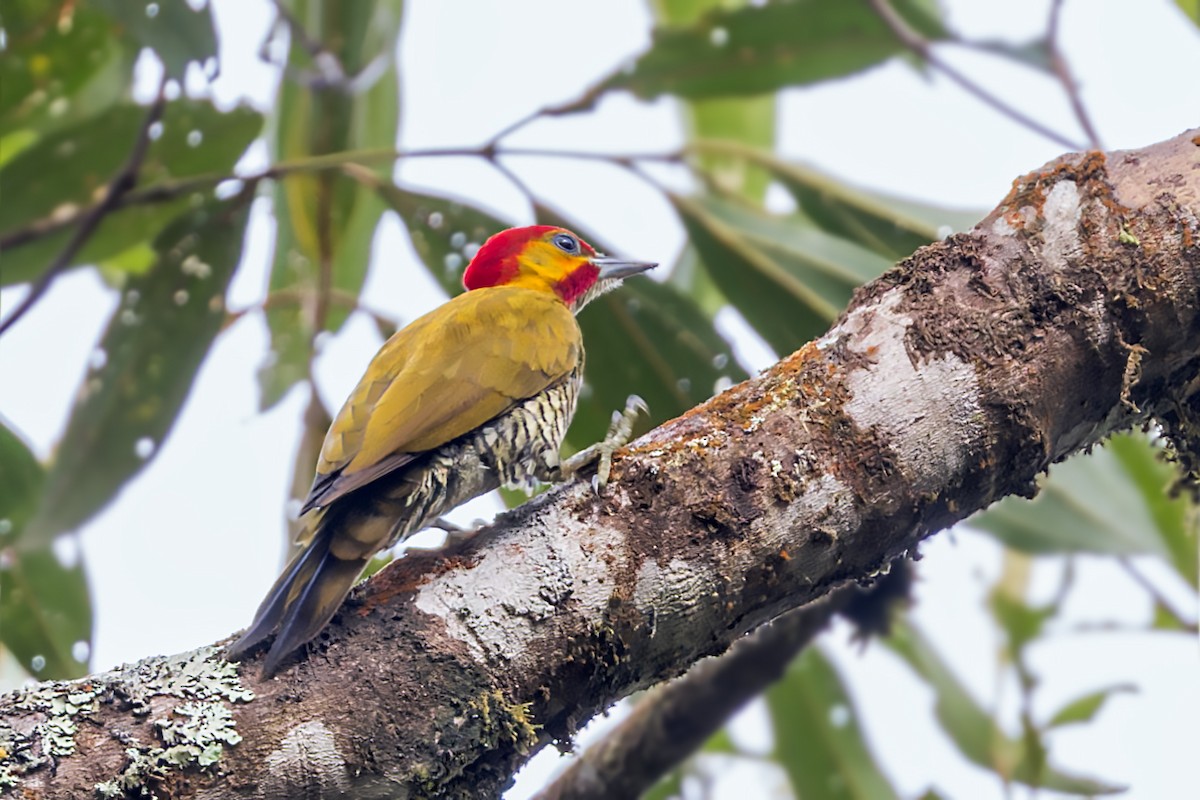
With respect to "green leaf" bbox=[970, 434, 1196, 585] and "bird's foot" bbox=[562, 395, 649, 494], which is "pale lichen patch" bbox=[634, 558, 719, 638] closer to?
"bird's foot" bbox=[562, 395, 649, 494]

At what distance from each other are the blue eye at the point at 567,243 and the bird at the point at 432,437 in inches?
12.3

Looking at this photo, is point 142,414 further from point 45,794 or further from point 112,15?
point 45,794

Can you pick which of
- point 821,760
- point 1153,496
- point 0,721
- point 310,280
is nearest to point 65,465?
point 310,280

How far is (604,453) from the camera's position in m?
2.40

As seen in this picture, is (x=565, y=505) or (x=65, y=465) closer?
(x=565, y=505)

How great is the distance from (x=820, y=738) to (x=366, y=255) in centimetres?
275

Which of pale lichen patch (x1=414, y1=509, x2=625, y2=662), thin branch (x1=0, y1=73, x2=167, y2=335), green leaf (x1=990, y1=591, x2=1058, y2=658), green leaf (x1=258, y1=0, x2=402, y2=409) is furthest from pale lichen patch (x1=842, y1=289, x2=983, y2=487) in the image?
green leaf (x1=990, y1=591, x2=1058, y2=658)

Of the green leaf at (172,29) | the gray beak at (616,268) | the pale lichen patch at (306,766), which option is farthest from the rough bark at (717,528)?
the green leaf at (172,29)

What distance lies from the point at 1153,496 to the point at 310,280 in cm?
348

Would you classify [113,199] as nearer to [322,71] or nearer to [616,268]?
[322,71]

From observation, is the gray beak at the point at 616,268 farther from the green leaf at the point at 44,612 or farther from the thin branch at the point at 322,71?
the green leaf at the point at 44,612

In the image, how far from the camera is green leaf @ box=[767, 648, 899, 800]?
5.09m

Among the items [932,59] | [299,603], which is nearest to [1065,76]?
[932,59]

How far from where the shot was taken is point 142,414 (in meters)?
4.50
